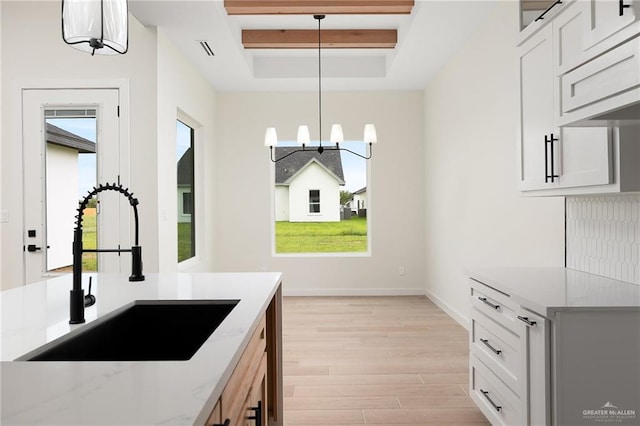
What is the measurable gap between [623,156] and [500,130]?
188cm

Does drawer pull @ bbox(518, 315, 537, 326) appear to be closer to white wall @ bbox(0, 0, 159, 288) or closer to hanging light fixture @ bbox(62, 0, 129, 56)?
hanging light fixture @ bbox(62, 0, 129, 56)

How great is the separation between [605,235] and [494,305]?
0.69 meters

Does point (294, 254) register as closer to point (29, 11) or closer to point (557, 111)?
point (29, 11)

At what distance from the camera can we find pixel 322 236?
6.61 metres

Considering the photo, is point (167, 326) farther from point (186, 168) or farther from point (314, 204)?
point (314, 204)

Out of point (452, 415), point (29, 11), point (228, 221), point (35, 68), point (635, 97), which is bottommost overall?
point (452, 415)

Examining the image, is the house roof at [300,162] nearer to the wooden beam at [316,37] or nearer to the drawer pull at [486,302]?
the wooden beam at [316,37]

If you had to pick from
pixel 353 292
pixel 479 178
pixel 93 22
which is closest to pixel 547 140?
pixel 479 178

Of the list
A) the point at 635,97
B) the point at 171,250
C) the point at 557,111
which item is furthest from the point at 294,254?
the point at 635,97

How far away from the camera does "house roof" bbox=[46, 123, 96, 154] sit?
154 inches

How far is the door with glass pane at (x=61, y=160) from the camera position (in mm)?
3922

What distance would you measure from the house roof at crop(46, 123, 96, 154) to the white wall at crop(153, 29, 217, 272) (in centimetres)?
59

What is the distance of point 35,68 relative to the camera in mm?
3965

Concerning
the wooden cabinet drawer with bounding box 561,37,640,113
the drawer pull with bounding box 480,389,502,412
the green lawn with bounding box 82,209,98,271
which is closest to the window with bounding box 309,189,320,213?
the green lawn with bounding box 82,209,98,271
